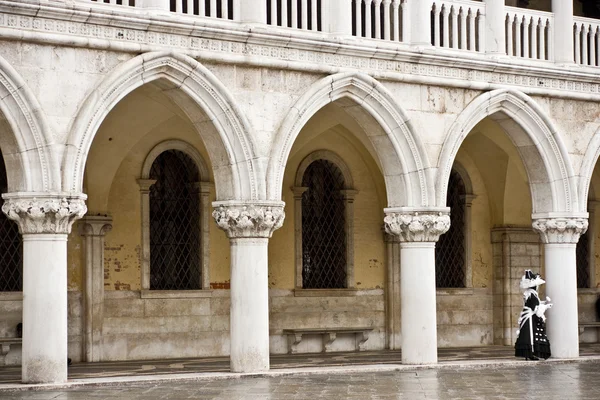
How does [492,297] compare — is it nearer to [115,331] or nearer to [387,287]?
[387,287]

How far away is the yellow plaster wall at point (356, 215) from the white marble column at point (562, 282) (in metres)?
3.28

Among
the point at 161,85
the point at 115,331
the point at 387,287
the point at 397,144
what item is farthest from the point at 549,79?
the point at 115,331

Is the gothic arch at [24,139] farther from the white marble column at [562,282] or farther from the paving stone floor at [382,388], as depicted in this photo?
the white marble column at [562,282]

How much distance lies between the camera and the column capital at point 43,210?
1479 cm

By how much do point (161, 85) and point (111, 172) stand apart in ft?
10.5

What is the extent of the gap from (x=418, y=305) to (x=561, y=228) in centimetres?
277

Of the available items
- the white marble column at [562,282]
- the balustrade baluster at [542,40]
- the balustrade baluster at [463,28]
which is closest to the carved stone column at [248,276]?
the balustrade baluster at [463,28]

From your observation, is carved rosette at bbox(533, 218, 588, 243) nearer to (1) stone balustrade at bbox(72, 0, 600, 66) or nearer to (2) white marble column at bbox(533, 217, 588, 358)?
(2) white marble column at bbox(533, 217, 588, 358)

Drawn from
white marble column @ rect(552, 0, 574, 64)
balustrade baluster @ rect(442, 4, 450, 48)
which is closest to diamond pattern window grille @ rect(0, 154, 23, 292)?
balustrade baluster @ rect(442, 4, 450, 48)

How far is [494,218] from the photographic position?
2250 centimetres

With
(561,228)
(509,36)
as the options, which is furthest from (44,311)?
(509,36)

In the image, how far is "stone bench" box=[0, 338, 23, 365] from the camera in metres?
17.6

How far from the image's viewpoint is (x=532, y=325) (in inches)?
729

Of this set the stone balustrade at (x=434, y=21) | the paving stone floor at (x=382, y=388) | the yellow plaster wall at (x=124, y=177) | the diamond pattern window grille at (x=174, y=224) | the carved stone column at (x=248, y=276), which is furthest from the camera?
the diamond pattern window grille at (x=174, y=224)
